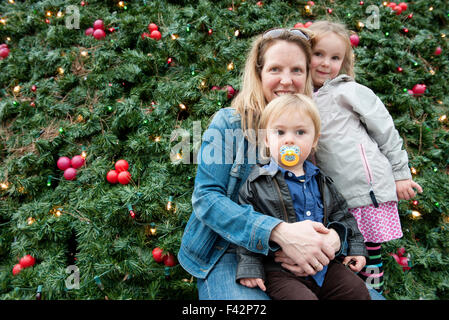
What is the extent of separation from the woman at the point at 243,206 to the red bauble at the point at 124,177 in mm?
984

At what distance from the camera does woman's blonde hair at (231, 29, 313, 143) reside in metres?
1.59

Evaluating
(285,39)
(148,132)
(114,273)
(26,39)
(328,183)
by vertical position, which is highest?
(285,39)

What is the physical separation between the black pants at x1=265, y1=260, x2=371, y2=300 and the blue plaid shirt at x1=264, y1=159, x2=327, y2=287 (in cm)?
6

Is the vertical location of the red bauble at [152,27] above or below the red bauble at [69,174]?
above

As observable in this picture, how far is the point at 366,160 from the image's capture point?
1.70 meters

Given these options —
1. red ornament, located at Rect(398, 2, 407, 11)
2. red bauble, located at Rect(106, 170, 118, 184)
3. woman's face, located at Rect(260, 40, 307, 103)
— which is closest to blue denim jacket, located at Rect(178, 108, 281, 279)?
woman's face, located at Rect(260, 40, 307, 103)

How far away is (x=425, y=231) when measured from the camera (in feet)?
8.23

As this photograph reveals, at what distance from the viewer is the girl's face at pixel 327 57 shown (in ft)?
6.46

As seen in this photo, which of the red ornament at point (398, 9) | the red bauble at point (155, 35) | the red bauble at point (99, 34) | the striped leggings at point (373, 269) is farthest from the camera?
the red ornament at point (398, 9)

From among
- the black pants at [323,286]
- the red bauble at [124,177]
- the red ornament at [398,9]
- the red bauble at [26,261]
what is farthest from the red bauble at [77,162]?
the red ornament at [398,9]

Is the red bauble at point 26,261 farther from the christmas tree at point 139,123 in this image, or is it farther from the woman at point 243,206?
the woman at point 243,206
